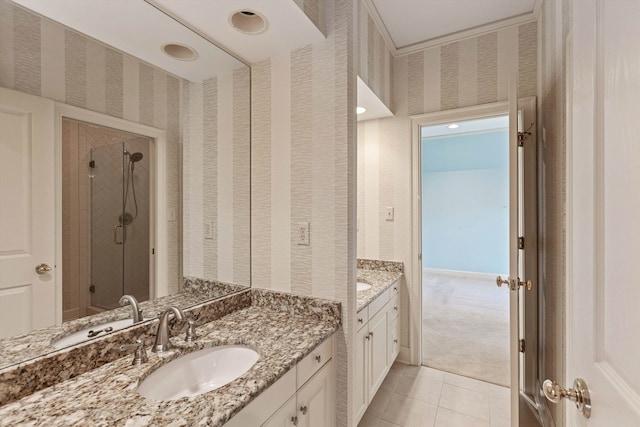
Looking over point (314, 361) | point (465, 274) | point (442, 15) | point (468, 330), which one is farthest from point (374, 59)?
point (465, 274)

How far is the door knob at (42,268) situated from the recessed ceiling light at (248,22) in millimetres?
1210

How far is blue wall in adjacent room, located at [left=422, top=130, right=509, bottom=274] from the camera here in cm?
553

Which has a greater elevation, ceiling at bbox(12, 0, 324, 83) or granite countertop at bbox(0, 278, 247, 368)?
ceiling at bbox(12, 0, 324, 83)

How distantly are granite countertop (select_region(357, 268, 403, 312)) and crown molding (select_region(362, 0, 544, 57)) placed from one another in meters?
1.94

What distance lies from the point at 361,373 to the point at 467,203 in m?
5.18

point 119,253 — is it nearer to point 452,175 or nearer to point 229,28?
point 229,28

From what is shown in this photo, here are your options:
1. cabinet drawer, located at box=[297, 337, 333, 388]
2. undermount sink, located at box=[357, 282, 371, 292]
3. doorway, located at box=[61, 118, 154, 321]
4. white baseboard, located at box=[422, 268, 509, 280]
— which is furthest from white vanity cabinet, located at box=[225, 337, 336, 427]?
white baseboard, located at box=[422, 268, 509, 280]

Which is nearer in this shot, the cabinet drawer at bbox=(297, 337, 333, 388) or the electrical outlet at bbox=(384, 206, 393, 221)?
the cabinet drawer at bbox=(297, 337, 333, 388)

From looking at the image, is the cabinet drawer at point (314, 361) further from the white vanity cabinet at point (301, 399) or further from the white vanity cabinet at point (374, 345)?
the white vanity cabinet at point (374, 345)

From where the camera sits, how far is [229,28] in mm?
1348

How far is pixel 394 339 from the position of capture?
239 cm

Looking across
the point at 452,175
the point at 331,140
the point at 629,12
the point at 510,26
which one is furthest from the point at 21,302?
the point at 452,175

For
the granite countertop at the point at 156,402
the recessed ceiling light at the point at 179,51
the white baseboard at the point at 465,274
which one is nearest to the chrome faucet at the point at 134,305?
the granite countertop at the point at 156,402

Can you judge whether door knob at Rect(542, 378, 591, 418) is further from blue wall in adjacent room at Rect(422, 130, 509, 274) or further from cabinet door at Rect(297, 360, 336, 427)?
blue wall in adjacent room at Rect(422, 130, 509, 274)
